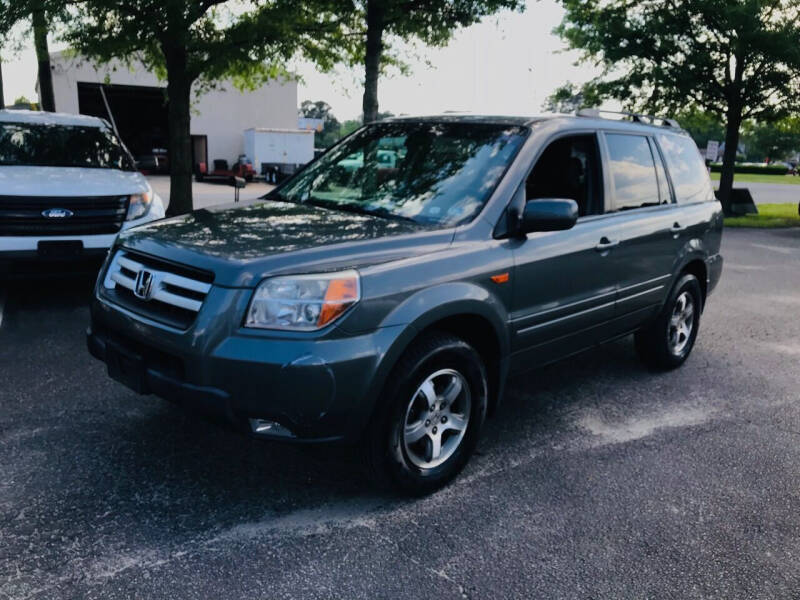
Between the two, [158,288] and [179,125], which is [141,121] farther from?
[158,288]

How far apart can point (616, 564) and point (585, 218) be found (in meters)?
2.14

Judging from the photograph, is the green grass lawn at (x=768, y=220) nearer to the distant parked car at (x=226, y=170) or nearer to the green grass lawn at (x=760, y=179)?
the distant parked car at (x=226, y=170)

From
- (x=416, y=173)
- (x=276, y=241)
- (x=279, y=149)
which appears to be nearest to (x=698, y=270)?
(x=416, y=173)

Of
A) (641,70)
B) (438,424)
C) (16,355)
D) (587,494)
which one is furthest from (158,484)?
(641,70)

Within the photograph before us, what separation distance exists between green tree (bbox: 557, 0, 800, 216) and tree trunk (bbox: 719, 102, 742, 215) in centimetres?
3

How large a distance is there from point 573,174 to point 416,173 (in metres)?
1.06

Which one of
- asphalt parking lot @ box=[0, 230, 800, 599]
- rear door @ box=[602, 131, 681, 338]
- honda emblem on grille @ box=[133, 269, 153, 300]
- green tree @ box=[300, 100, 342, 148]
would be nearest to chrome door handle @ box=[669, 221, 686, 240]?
rear door @ box=[602, 131, 681, 338]

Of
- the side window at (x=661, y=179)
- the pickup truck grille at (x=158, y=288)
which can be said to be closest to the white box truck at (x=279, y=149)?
the side window at (x=661, y=179)

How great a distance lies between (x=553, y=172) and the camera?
4.34 metres

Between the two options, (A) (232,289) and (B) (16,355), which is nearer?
(A) (232,289)

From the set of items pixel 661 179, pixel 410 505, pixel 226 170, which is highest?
pixel 661 179

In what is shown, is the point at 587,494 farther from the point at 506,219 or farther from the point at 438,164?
the point at 438,164

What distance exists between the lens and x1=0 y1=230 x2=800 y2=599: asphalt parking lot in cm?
286

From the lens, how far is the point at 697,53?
1820 centimetres
